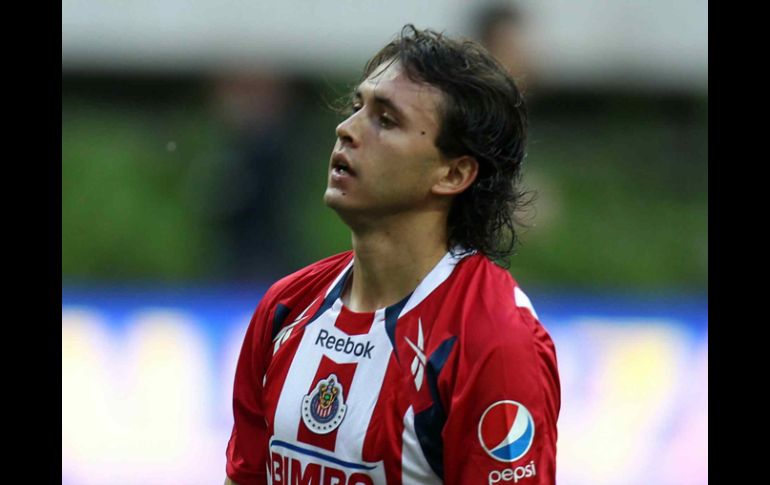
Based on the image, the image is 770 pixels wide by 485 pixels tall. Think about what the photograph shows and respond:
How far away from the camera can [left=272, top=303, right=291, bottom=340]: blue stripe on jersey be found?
12.0 feet

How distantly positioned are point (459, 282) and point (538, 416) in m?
0.50

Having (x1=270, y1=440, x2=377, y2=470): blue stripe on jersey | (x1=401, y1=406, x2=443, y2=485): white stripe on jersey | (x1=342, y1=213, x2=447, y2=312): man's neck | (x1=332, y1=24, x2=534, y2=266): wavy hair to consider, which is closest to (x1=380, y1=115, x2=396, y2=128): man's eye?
(x1=332, y1=24, x2=534, y2=266): wavy hair

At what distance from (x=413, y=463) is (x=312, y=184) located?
7.95 m

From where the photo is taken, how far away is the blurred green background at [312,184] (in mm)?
10156

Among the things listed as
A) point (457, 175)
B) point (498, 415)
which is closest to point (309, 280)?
point (457, 175)

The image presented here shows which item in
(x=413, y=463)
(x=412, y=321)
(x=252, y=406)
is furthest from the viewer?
(x=252, y=406)

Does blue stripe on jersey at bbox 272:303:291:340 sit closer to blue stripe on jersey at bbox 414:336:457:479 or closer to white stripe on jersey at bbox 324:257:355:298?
white stripe on jersey at bbox 324:257:355:298

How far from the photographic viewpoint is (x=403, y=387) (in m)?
3.25

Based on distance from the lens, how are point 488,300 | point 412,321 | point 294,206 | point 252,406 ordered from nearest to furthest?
point 488,300, point 412,321, point 252,406, point 294,206

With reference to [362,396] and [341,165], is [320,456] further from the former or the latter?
[341,165]

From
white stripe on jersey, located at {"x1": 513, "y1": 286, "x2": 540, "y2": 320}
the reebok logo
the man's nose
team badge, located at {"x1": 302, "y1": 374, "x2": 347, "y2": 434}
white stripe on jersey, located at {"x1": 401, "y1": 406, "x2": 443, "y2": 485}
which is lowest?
white stripe on jersey, located at {"x1": 401, "y1": 406, "x2": 443, "y2": 485}

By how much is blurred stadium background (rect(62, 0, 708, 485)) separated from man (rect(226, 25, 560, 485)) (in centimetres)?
159

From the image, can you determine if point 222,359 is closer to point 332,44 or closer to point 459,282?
point 459,282

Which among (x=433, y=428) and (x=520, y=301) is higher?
(x=520, y=301)
